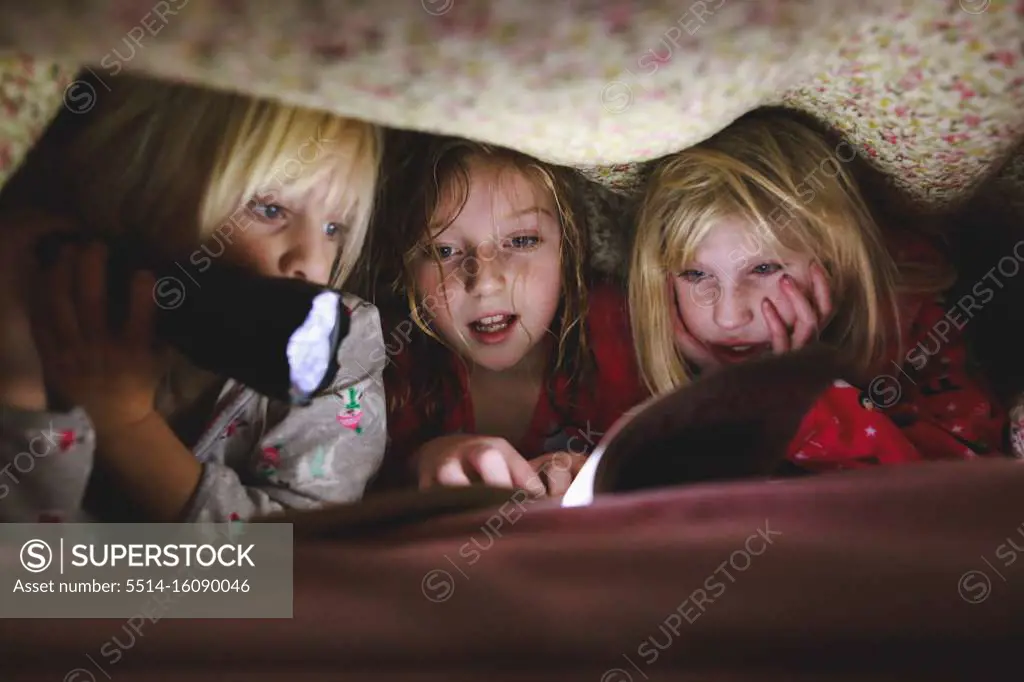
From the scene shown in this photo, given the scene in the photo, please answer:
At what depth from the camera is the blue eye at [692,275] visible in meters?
0.71

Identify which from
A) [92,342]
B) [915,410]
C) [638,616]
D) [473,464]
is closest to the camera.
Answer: [638,616]

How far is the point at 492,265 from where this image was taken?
664 millimetres

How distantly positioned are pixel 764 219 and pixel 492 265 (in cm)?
25

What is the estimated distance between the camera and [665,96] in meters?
0.53

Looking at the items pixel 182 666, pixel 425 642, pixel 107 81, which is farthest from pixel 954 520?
pixel 107 81

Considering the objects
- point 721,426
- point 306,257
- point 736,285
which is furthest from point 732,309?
point 306,257

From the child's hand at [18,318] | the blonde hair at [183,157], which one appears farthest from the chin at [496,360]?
the child's hand at [18,318]

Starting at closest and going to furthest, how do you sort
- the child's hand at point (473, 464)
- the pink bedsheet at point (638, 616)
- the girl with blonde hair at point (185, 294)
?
1. the pink bedsheet at point (638, 616)
2. the girl with blonde hair at point (185, 294)
3. the child's hand at point (473, 464)

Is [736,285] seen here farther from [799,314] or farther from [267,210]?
[267,210]

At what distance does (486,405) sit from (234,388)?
0.23 meters

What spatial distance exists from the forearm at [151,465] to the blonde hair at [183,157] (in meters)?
0.13

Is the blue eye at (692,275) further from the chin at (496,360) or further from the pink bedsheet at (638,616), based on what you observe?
the pink bedsheet at (638,616)

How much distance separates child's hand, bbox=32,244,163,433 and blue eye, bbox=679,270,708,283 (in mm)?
446

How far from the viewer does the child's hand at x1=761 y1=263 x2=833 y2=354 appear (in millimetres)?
700
